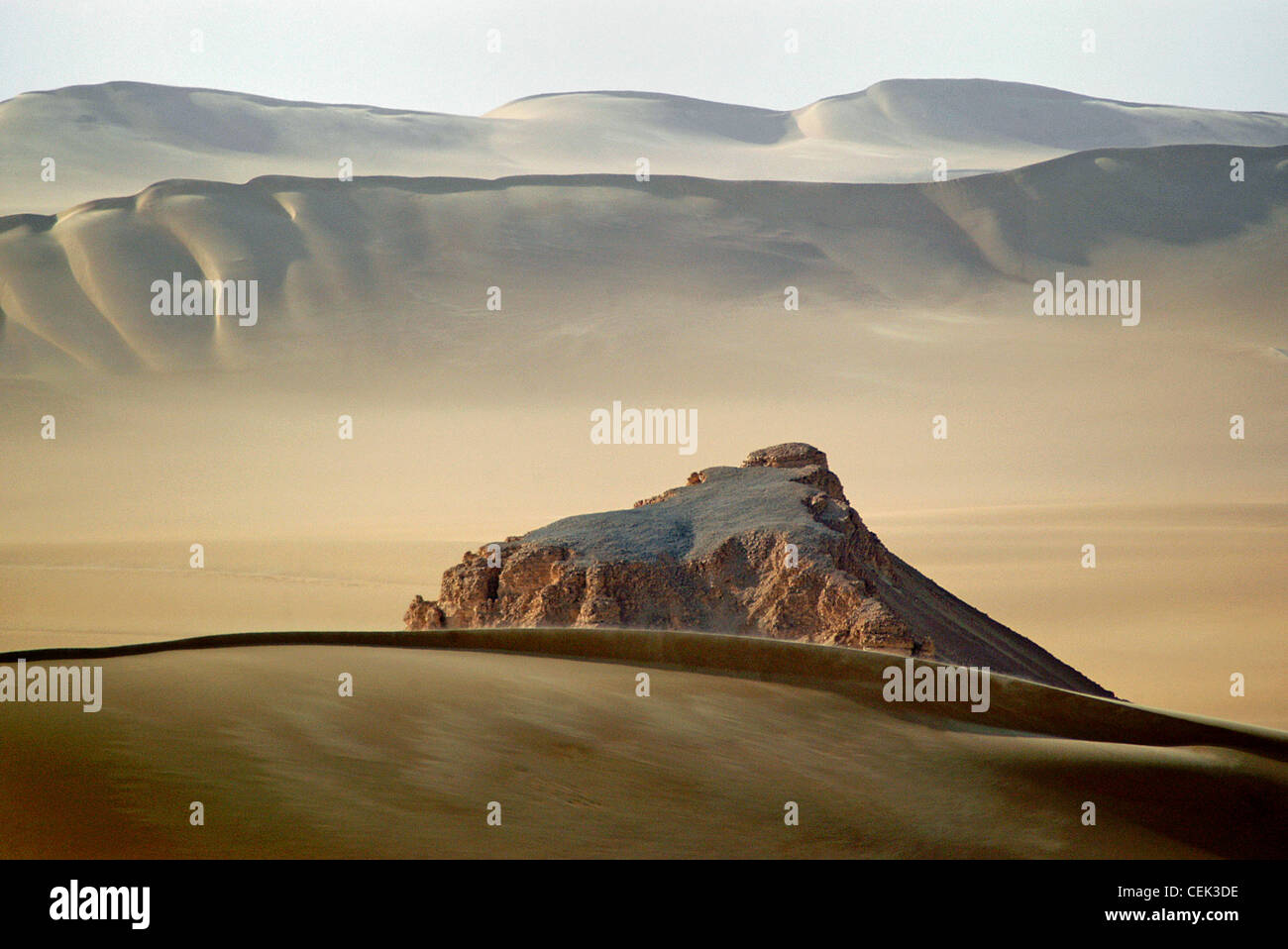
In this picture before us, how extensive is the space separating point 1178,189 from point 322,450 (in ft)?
112

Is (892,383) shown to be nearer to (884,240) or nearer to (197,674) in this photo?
(884,240)

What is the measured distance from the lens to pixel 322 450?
31.6 metres

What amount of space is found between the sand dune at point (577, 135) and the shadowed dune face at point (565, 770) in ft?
190

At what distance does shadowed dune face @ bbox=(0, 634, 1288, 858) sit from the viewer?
3.58 meters

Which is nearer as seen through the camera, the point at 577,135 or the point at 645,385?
the point at 645,385

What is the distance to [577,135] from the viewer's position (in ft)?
284

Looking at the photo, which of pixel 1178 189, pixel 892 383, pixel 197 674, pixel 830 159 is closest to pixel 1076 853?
pixel 197 674

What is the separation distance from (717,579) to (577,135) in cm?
8193
